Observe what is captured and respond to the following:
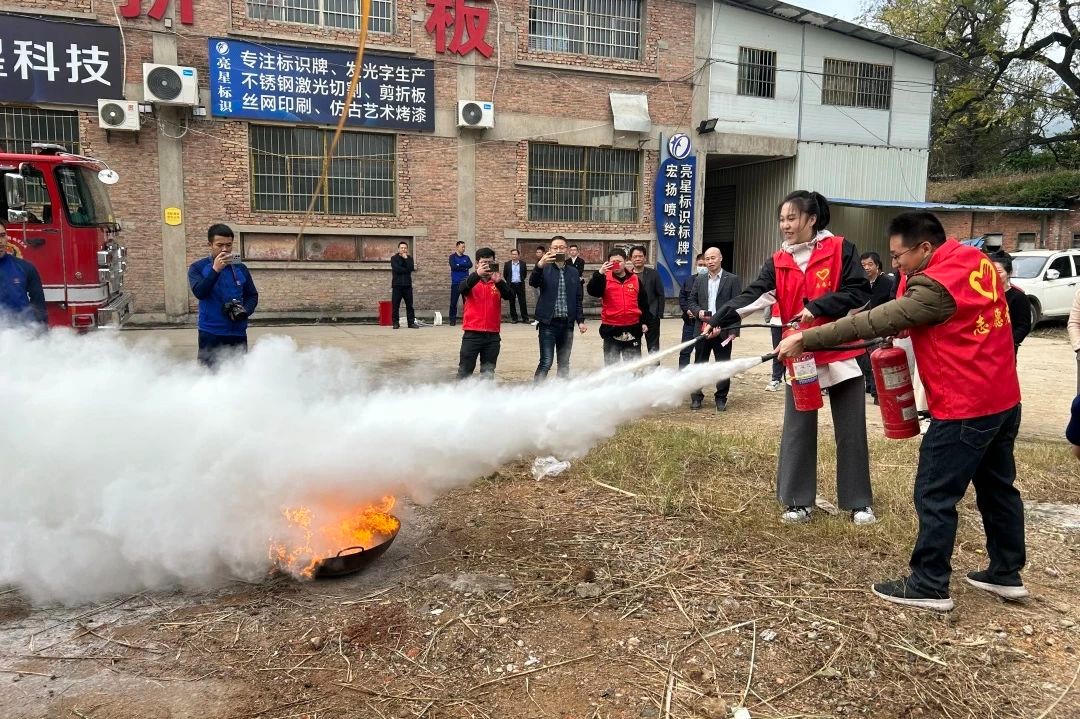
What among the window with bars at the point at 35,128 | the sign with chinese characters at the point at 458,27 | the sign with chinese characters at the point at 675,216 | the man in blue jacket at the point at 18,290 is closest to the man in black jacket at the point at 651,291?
the man in blue jacket at the point at 18,290

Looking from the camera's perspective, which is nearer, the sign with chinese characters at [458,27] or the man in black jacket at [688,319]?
the man in black jacket at [688,319]

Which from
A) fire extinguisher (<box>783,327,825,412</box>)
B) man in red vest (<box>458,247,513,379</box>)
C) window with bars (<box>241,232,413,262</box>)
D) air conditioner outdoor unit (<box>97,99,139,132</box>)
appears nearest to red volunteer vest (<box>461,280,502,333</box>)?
man in red vest (<box>458,247,513,379</box>)

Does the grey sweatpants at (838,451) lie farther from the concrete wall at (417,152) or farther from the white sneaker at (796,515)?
the concrete wall at (417,152)

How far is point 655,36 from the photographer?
18766mm

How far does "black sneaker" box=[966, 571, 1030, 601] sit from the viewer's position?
3928 millimetres

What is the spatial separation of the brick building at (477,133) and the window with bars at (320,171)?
0.04 metres

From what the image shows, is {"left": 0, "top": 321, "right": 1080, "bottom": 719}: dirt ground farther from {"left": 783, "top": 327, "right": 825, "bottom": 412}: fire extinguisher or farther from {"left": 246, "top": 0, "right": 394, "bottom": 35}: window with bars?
{"left": 246, "top": 0, "right": 394, "bottom": 35}: window with bars

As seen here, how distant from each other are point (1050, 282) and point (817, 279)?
628 inches

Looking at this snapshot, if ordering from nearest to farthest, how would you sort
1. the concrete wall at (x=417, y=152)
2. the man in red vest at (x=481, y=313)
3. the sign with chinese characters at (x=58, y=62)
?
the man in red vest at (x=481, y=313)
the sign with chinese characters at (x=58, y=62)
the concrete wall at (x=417, y=152)

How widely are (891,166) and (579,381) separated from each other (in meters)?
20.0

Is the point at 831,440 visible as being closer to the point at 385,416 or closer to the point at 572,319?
the point at 572,319

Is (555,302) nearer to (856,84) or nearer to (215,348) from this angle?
(215,348)

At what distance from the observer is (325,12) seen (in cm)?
1628

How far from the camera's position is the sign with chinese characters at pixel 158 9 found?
14711 millimetres
